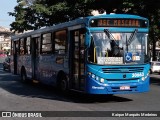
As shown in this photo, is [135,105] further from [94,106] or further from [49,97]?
[49,97]

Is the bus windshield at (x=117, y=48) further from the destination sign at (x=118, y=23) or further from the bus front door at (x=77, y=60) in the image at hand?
the bus front door at (x=77, y=60)

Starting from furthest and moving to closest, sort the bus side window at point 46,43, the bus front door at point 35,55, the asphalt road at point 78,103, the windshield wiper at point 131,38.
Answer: the bus front door at point 35,55
the bus side window at point 46,43
the windshield wiper at point 131,38
the asphalt road at point 78,103

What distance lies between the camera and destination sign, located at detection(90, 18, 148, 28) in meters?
13.1

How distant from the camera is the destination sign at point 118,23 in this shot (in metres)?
13.1

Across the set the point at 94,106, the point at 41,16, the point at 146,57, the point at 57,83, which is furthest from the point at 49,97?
the point at 41,16

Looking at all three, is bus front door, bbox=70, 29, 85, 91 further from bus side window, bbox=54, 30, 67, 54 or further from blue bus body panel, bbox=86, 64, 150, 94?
bus side window, bbox=54, 30, 67, 54

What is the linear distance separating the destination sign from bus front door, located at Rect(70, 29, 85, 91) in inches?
24.1

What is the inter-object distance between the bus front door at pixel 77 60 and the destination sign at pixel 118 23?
0.61 m

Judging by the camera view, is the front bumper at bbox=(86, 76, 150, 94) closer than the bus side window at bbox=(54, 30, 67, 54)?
Yes

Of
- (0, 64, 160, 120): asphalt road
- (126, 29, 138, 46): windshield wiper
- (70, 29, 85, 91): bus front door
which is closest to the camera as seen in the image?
(0, 64, 160, 120): asphalt road

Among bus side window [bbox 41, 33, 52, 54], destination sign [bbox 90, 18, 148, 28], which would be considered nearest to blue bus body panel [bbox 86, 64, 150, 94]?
destination sign [bbox 90, 18, 148, 28]

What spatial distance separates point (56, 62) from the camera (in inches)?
637

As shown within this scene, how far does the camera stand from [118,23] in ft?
43.6

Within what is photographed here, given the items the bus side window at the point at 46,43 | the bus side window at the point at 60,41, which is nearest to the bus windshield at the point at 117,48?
the bus side window at the point at 60,41
